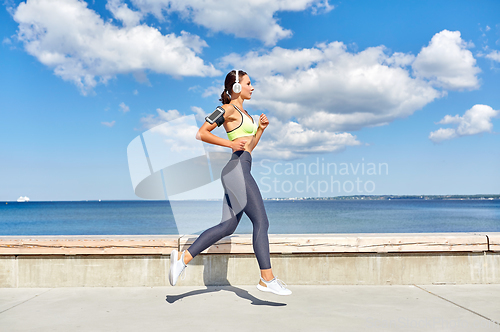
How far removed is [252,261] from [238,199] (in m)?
1.14

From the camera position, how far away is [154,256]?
13.6 ft

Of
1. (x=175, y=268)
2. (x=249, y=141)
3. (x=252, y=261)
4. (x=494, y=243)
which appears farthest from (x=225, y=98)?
(x=494, y=243)

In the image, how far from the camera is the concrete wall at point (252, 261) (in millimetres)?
4086

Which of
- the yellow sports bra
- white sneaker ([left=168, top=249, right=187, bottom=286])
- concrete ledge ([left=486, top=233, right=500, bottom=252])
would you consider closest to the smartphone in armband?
the yellow sports bra

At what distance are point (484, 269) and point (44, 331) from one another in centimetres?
456

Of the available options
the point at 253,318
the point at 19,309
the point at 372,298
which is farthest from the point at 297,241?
the point at 19,309

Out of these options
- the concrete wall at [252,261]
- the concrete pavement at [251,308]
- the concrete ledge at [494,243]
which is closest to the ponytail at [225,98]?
the concrete wall at [252,261]

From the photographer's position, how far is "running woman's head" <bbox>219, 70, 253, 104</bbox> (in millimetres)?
3656

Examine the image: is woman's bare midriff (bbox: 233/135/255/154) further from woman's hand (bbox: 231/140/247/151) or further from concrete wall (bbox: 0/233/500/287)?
concrete wall (bbox: 0/233/500/287)

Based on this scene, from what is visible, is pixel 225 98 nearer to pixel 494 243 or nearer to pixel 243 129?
pixel 243 129

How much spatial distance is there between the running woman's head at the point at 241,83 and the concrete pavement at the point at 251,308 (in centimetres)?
204

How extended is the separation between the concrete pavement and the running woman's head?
2.04 meters

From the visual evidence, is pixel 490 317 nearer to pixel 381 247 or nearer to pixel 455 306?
pixel 455 306

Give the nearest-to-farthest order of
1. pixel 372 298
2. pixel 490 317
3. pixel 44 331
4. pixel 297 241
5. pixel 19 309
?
1. pixel 44 331
2. pixel 490 317
3. pixel 19 309
4. pixel 372 298
5. pixel 297 241
